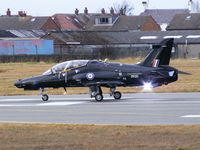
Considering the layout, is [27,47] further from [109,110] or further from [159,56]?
[109,110]

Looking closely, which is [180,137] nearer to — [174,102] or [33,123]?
[33,123]

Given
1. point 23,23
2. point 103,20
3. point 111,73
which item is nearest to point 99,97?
point 111,73

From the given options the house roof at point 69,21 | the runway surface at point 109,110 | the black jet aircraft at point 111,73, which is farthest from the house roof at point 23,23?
the black jet aircraft at point 111,73

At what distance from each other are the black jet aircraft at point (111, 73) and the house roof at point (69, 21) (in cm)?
10288

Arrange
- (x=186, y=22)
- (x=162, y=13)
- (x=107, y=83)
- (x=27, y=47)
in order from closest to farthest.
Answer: (x=107, y=83) < (x=27, y=47) < (x=186, y=22) < (x=162, y=13)

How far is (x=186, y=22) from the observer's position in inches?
4481

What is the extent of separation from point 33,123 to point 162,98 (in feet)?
32.0

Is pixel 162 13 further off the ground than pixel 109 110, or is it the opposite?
pixel 162 13

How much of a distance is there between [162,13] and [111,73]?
120m

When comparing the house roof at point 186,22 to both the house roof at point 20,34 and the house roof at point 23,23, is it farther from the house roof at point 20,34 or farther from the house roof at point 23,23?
the house roof at point 20,34

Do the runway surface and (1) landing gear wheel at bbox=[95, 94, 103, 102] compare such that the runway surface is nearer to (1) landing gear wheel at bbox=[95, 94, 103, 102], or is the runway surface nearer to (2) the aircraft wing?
(1) landing gear wheel at bbox=[95, 94, 103, 102]

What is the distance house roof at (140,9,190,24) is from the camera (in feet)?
475

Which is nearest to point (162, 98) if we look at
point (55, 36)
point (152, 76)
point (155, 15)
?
point (152, 76)

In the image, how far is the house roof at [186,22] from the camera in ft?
369
